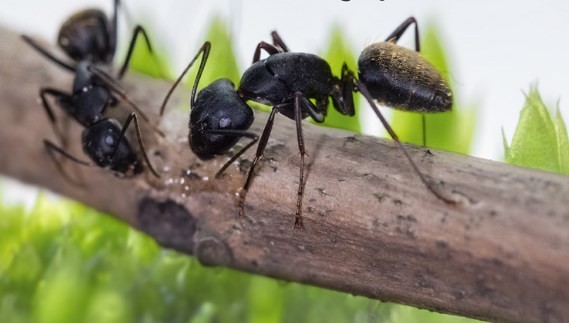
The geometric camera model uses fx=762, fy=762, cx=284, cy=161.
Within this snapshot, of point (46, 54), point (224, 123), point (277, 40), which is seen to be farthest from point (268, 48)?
point (46, 54)

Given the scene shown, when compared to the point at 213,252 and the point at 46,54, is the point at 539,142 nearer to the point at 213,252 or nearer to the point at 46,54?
the point at 213,252

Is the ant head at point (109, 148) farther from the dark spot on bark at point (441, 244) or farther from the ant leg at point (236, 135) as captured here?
the dark spot on bark at point (441, 244)

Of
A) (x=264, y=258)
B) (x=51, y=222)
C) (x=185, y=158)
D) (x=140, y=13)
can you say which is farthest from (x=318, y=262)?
(x=140, y=13)

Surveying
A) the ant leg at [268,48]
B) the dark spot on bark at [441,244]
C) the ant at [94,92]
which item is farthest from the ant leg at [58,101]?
the dark spot on bark at [441,244]

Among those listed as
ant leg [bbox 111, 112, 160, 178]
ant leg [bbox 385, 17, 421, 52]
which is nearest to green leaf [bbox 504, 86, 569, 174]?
ant leg [bbox 385, 17, 421, 52]

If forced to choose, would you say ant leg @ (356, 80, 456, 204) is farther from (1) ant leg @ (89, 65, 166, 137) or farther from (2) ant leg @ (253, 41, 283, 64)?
(1) ant leg @ (89, 65, 166, 137)

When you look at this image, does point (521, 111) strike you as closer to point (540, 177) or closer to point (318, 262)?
point (540, 177)
